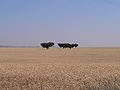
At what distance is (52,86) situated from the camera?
15.4 metres

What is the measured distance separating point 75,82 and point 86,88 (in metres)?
2.11

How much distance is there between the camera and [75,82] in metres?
16.7

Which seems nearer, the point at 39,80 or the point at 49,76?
the point at 39,80

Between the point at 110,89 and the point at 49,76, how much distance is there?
22.6 ft

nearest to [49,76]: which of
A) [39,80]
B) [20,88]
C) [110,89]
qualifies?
[39,80]

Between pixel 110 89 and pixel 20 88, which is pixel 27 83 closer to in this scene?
pixel 20 88

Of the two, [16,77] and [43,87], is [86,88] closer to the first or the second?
[43,87]

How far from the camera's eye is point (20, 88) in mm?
14875

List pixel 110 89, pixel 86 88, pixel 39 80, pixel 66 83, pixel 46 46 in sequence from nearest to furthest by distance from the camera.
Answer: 1. pixel 110 89
2. pixel 86 88
3. pixel 66 83
4. pixel 39 80
5. pixel 46 46

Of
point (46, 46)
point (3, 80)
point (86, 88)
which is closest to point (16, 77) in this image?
point (3, 80)

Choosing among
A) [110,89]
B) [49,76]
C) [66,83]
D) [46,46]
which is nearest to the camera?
[110,89]

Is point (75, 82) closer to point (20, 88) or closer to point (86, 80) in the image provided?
point (86, 80)

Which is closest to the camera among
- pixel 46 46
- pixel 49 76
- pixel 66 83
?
pixel 66 83

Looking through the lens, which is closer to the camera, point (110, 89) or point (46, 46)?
point (110, 89)
